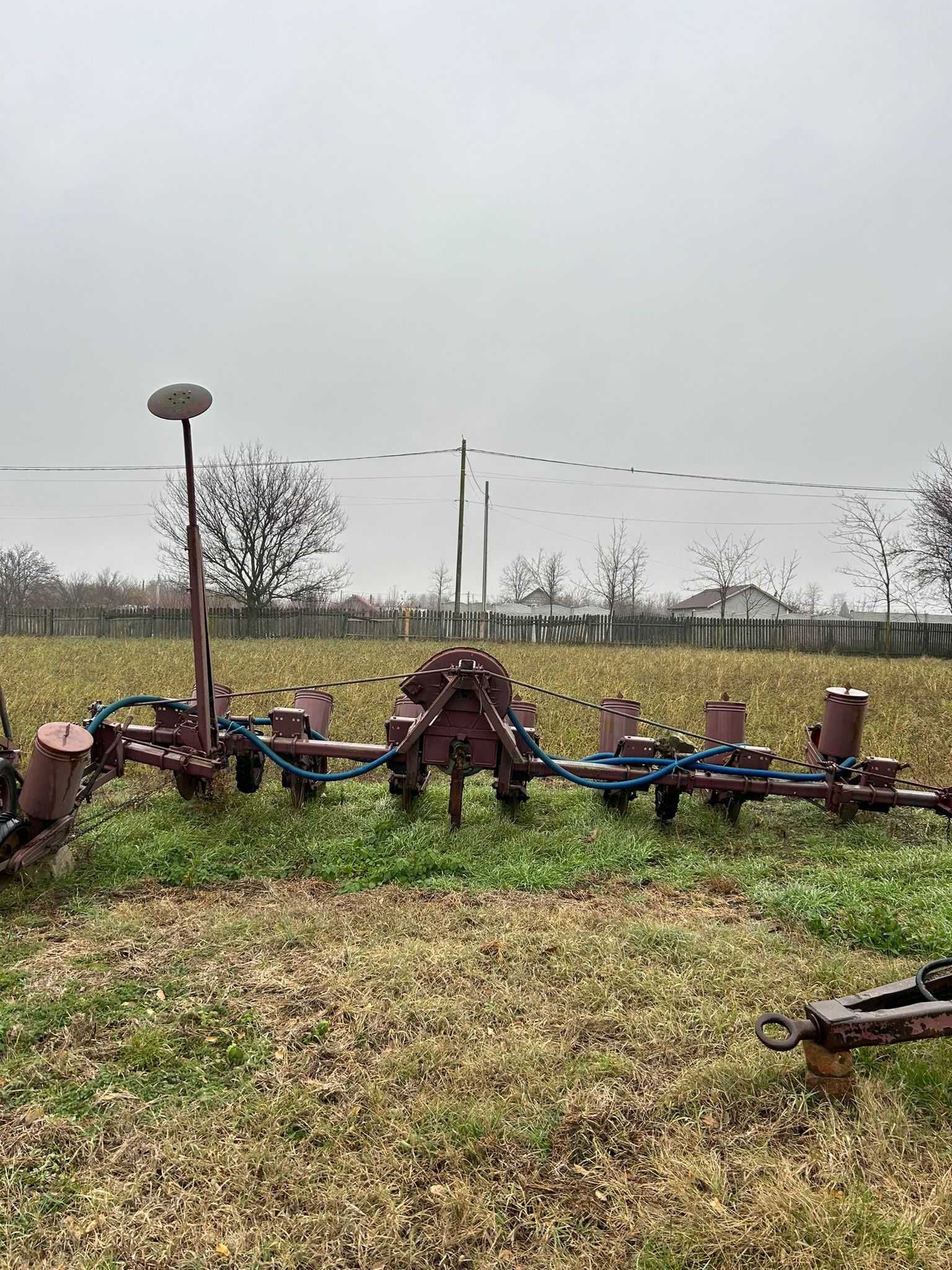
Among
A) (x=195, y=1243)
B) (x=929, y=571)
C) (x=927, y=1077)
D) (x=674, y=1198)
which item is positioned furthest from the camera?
(x=929, y=571)

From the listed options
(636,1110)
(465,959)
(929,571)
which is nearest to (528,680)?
(465,959)

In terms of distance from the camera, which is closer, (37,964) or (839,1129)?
(839,1129)

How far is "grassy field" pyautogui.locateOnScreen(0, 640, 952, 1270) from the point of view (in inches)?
68.3

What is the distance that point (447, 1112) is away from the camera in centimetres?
208

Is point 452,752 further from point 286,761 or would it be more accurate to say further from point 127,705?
point 127,705

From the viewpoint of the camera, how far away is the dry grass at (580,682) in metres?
8.20

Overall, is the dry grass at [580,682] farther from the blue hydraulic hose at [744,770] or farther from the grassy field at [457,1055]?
the grassy field at [457,1055]

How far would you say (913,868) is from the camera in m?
4.19

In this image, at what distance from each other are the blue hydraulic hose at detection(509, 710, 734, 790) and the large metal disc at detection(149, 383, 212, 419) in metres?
2.55

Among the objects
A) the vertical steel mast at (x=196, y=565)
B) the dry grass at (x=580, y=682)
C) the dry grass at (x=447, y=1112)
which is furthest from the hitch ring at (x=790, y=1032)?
the dry grass at (x=580, y=682)

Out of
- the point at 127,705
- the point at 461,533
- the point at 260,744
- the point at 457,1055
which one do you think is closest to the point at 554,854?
the point at 260,744

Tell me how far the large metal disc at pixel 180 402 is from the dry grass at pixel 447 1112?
2642 millimetres

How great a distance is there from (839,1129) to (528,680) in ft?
32.8

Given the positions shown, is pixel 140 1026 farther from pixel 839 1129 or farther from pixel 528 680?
pixel 528 680
